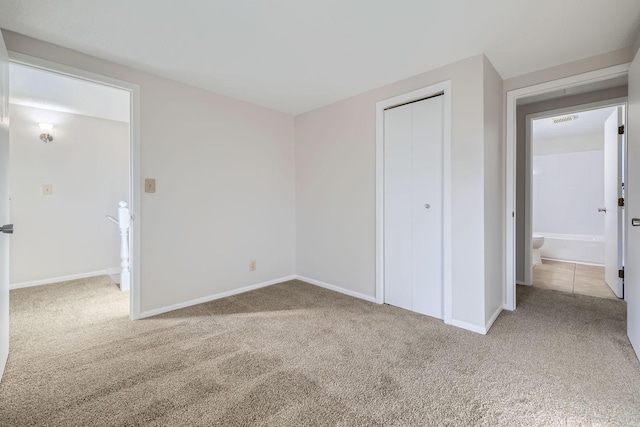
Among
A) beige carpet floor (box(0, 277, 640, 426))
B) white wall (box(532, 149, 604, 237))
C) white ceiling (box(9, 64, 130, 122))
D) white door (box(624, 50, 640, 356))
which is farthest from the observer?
white wall (box(532, 149, 604, 237))

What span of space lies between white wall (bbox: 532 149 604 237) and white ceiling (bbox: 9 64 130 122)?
6678mm

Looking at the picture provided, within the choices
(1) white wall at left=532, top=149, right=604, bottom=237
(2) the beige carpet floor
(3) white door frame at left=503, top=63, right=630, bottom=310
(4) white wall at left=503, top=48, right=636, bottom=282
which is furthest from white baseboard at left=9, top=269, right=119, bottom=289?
(1) white wall at left=532, top=149, right=604, bottom=237

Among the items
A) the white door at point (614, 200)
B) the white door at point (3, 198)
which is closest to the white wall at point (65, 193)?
the white door at point (3, 198)

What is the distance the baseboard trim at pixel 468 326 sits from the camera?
2.22 m

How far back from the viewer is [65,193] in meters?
3.79

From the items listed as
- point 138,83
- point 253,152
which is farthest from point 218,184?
point 138,83

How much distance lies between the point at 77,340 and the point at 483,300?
305 centimetres

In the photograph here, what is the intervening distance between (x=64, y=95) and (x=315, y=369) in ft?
12.4

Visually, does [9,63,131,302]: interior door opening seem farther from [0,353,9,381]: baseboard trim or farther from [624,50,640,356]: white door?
[624,50,640,356]: white door

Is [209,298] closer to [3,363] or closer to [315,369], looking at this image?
[3,363]

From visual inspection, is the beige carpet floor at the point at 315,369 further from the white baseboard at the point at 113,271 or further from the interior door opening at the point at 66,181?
the white baseboard at the point at 113,271

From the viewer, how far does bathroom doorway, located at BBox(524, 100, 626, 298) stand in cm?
348

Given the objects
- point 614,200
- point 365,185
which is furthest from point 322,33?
point 614,200

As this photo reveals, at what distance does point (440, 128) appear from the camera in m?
2.48
